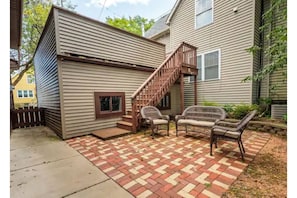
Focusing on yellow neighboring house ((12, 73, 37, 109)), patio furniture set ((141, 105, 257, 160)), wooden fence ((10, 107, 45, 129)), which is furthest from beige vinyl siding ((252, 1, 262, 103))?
yellow neighboring house ((12, 73, 37, 109))

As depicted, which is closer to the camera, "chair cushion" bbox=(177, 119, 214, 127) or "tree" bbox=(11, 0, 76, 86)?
"chair cushion" bbox=(177, 119, 214, 127)

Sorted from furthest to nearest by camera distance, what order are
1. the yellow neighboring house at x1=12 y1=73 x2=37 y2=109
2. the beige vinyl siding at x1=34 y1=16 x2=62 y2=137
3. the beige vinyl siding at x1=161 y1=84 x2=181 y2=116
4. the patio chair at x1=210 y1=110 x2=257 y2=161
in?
the yellow neighboring house at x1=12 y1=73 x2=37 y2=109 → the beige vinyl siding at x1=161 y1=84 x2=181 y2=116 → the beige vinyl siding at x1=34 y1=16 x2=62 y2=137 → the patio chair at x1=210 y1=110 x2=257 y2=161

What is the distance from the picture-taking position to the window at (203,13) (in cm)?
768

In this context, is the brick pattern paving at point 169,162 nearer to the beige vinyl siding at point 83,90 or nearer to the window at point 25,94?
the beige vinyl siding at point 83,90

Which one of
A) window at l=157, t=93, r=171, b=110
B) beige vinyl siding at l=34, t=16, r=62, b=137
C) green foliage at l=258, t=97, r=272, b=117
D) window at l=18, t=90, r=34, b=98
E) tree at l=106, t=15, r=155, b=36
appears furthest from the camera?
window at l=18, t=90, r=34, b=98

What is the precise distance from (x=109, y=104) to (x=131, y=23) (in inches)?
697

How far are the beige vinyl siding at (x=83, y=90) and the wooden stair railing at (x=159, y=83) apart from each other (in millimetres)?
1150

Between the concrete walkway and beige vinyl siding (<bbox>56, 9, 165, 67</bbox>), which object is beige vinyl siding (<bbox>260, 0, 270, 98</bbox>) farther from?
the concrete walkway

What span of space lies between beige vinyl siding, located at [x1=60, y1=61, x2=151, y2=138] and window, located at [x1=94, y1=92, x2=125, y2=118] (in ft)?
0.52

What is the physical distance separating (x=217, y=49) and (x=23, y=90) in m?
24.6

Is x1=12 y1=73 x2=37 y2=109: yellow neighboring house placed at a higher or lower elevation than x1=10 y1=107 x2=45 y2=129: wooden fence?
higher

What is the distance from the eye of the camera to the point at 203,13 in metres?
7.97

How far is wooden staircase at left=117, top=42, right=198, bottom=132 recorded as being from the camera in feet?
17.5

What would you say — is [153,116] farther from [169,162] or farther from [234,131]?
[234,131]
